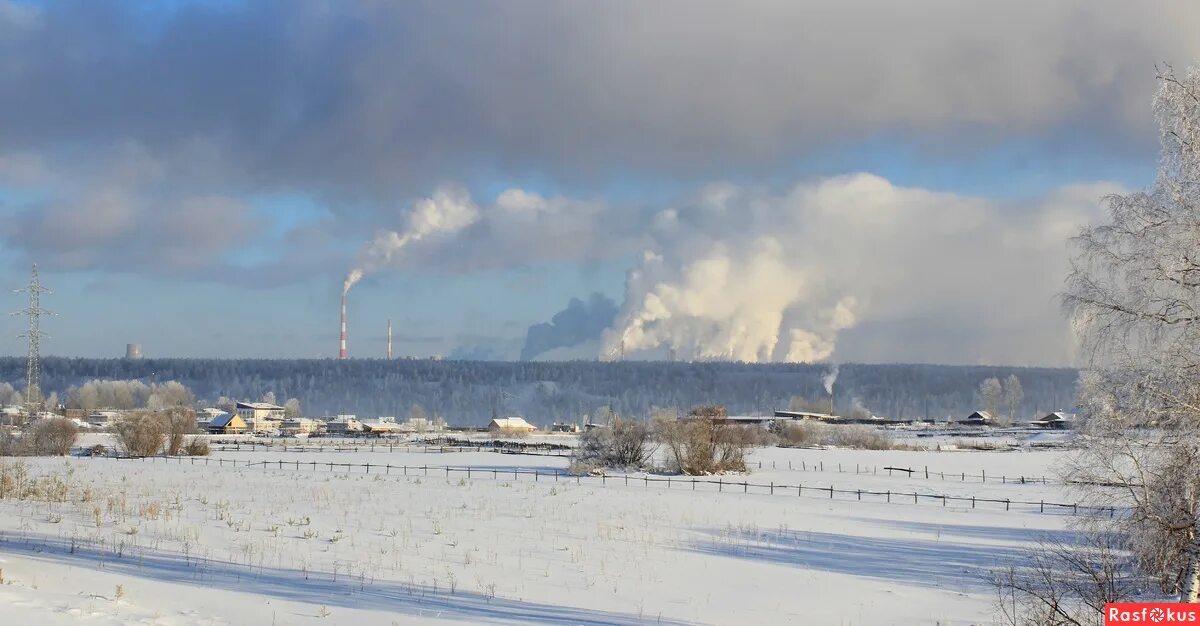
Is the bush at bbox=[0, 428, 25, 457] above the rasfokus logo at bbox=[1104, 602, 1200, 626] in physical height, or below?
below

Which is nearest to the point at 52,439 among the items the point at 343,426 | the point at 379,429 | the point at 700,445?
the point at 700,445

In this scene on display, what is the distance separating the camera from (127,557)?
2653 centimetres

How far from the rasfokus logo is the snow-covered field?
5.27 m

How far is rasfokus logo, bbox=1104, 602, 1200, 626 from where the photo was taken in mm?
16141

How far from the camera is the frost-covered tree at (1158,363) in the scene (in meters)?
18.3

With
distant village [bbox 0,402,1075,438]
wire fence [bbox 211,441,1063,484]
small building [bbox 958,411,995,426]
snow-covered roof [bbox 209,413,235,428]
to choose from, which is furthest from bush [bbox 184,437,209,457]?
small building [bbox 958,411,995,426]

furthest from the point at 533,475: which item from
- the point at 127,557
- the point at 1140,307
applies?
the point at 1140,307

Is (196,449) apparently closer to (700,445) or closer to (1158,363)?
(700,445)

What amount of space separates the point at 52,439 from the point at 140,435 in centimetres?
1128

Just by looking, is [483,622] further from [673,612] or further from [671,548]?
[671,548]

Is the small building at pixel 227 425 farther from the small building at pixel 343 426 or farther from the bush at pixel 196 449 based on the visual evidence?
the bush at pixel 196 449

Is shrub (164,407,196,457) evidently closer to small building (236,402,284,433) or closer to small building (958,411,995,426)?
small building (236,402,284,433)

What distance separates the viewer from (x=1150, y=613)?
55.2ft

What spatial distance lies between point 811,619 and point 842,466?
62.4 meters
